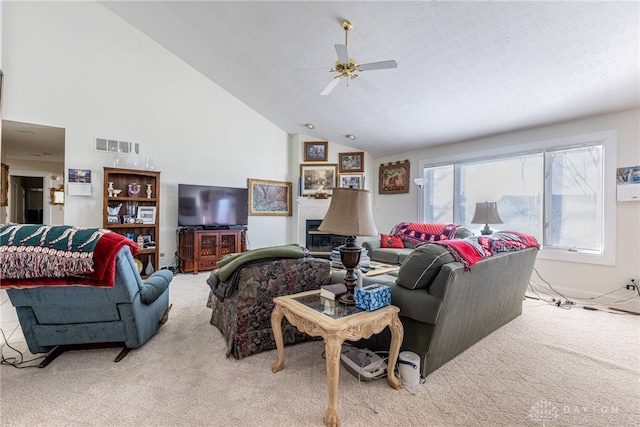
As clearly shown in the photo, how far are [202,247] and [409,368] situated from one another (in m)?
4.24

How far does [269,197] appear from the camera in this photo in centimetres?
612

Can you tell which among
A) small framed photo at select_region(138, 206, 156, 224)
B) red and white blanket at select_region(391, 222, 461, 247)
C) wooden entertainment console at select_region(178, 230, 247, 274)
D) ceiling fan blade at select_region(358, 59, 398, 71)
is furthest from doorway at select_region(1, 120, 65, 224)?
red and white blanket at select_region(391, 222, 461, 247)

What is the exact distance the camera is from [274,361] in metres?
2.02

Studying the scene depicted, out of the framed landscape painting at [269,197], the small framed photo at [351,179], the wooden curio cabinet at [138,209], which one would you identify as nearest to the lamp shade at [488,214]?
the small framed photo at [351,179]

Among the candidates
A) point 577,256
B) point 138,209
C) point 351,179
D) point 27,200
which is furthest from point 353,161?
point 27,200

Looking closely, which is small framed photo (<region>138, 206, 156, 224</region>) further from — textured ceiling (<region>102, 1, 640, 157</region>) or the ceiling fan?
the ceiling fan

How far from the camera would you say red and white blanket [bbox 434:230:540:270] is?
182cm

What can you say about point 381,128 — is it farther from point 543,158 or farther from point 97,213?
point 97,213

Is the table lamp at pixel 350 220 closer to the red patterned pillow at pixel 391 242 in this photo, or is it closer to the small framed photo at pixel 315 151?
the red patterned pillow at pixel 391 242

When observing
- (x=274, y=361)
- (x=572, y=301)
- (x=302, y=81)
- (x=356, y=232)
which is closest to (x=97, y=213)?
(x=302, y=81)

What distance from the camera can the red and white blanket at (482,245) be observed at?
1823mm

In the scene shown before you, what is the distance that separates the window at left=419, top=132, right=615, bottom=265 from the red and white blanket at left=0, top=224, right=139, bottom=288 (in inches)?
209

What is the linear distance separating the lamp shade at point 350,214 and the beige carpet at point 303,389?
100cm

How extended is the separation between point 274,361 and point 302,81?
3950 millimetres
